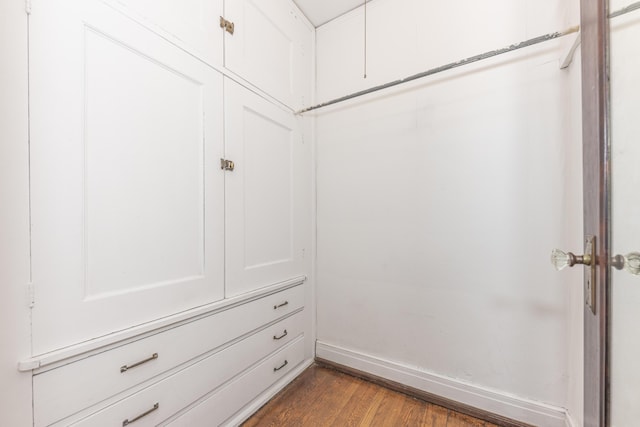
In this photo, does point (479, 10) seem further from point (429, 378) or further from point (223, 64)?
point (429, 378)

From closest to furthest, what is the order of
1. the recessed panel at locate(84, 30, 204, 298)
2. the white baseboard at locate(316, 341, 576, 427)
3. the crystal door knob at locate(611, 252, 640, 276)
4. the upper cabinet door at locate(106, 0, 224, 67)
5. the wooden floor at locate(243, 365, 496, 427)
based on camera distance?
the crystal door knob at locate(611, 252, 640, 276) < the recessed panel at locate(84, 30, 204, 298) < the upper cabinet door at locate(106, 0, 224, 67) < the white baseboard at locate(316, 341, 576, 427) < the wooden floor at locate(243, 365, 496, 427)

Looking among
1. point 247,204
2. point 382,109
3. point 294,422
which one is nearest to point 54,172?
point 247,204

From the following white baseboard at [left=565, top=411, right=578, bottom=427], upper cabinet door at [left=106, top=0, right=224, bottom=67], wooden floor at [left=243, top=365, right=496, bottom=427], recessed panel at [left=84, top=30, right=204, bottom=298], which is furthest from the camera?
wooden floor at [left=243, top=365, right=496, bottom=427]

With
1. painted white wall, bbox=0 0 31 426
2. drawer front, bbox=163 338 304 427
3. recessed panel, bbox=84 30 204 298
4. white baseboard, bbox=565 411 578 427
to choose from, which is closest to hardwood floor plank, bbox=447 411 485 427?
white baseboard, bbox=565 411 578 427

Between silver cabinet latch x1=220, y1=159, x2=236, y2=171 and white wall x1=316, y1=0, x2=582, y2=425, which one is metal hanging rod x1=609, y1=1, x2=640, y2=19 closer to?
white wall x1=316, y1=0, x2=582, y2=425

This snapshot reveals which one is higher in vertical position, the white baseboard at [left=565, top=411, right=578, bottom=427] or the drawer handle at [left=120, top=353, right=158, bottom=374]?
the drawer handle at [left=120, top=353, right=158, bottom=374]

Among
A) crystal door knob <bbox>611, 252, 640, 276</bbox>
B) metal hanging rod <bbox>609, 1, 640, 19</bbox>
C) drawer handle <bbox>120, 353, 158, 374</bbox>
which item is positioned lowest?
drawer handle <bbox>120, 353, 158, 374</bbox>

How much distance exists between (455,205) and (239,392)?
5.18 ft

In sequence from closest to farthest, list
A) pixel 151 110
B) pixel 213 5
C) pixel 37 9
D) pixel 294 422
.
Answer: pixel 37 9 → pixel 151 110 → pixel 213 5 → pixel 294 422

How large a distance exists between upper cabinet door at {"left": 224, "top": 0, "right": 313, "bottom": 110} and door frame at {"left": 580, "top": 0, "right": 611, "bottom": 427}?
55.2 inches

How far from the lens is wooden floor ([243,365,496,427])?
1.40 m

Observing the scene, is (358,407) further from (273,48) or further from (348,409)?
(273,48)

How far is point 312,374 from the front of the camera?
1.85 m

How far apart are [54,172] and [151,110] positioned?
0.40m
